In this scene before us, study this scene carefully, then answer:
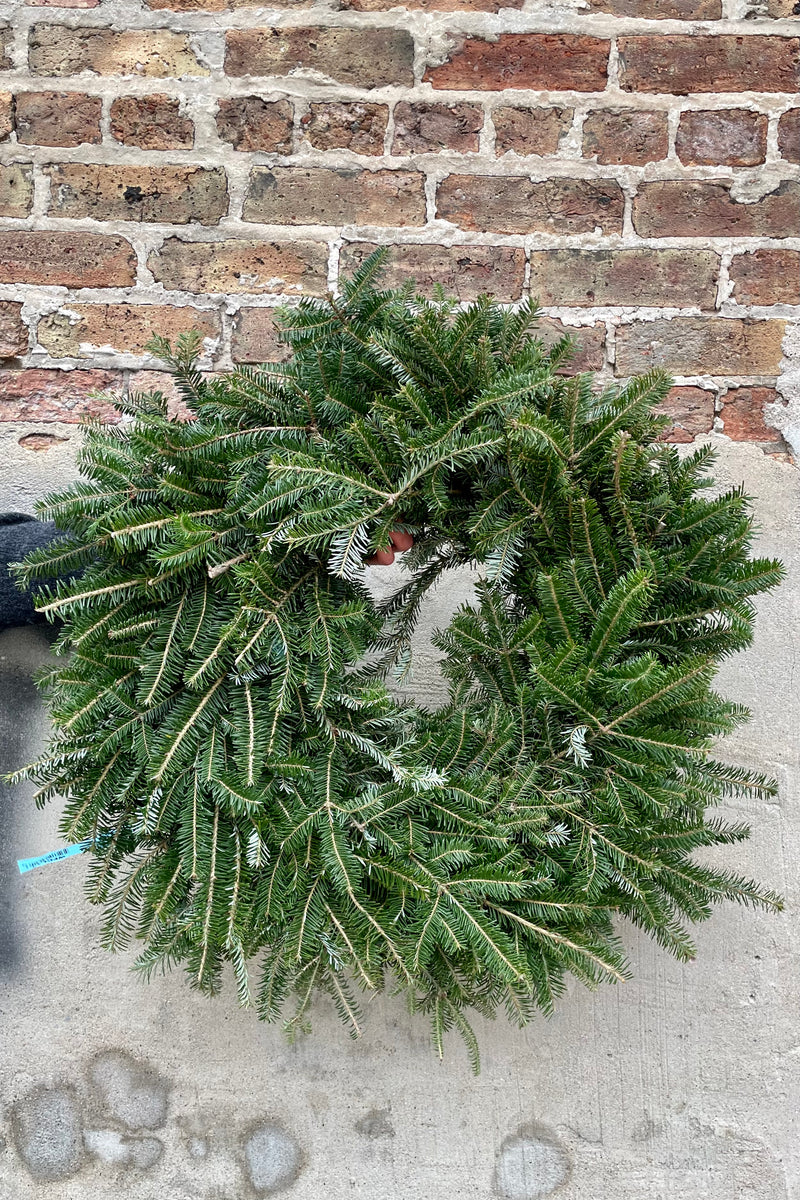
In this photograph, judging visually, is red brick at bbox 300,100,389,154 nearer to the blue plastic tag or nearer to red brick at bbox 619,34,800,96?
red brick at bbox 619,34,800,96

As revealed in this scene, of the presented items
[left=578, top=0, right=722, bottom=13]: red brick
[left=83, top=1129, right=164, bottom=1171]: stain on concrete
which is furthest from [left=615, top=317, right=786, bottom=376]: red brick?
[left=83, top=1129, right=164, bottom=1171]: stain on concrete

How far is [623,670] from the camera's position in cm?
96

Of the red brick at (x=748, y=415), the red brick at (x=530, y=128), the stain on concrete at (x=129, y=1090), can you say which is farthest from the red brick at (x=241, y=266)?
the stain on concrete at (x=129, y=1090)

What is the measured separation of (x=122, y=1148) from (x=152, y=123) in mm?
1701

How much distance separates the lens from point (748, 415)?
1.47 metres

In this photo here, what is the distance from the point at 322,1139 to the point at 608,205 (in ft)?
5.30

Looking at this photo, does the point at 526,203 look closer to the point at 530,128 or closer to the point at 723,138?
the point at 530,128

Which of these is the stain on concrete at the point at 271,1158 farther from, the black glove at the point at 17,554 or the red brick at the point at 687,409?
the red brick at the point at 687,409

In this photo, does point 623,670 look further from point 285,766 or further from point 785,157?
point 785,157

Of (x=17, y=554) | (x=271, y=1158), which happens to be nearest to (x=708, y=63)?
(x=17, y=554)

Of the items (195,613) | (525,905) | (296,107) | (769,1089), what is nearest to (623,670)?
(525,905)

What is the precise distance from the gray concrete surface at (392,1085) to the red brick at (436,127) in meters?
1.29

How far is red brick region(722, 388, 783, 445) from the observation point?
1.47 m

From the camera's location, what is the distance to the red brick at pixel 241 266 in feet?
4.84
